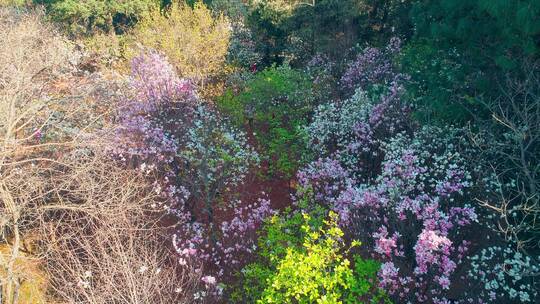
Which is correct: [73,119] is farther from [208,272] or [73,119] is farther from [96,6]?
[96,6]

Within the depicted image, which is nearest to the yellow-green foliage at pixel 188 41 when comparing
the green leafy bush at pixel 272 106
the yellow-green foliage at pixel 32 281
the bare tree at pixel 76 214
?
the green leafy bush at pixel 272 106

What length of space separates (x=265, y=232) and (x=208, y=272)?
1.75 m

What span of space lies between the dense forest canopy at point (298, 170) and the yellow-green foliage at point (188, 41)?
94mm

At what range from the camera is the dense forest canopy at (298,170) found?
26.2ft

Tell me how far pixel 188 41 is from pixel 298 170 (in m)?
8.17

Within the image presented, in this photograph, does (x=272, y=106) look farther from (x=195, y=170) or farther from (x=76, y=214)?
(x=76, y=214)

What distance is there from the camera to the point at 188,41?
17.8 meters

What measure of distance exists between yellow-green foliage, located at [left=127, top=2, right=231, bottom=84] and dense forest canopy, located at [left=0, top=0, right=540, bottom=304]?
0.31 ft

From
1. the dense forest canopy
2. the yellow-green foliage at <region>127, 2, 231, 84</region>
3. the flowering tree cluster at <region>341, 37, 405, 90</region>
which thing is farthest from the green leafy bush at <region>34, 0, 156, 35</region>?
the flowering tree cluster at <region>341, 37, 405, 90</region>

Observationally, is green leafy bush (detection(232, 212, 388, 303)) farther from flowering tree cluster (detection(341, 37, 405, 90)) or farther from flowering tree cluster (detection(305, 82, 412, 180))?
flowering tree cluster (detection(341, 37, 405, 90))

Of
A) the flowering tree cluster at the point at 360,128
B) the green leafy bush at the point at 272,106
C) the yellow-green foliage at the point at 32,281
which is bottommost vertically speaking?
the yellow-green foliage at the point at 32,281

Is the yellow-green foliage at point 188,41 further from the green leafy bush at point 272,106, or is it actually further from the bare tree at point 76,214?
the bare tree at point 76,214

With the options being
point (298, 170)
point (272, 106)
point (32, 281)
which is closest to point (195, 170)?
point (298, 170)

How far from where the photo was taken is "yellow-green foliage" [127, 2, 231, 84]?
1744cm
